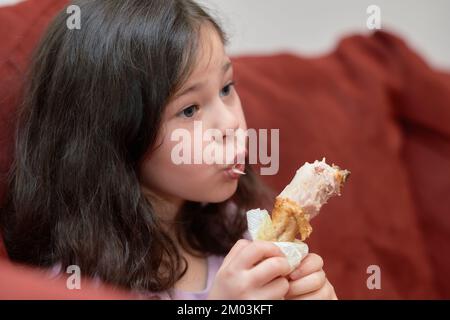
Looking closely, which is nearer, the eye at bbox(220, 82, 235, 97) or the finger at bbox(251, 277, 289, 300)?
the finger at bbox(251, 277, 289, 300)

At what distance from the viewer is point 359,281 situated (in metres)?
1.33

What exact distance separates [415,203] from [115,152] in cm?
84

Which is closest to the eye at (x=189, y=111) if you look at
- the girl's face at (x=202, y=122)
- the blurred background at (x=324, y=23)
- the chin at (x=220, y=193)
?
the girl's face at (x=202, y=122)

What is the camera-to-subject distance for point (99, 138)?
914 millimetres

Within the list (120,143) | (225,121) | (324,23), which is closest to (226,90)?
(225,121)

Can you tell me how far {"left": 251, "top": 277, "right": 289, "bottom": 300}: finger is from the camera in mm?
815

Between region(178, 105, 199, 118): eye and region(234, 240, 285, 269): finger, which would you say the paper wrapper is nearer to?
region(234, 240, 285, 269): finger

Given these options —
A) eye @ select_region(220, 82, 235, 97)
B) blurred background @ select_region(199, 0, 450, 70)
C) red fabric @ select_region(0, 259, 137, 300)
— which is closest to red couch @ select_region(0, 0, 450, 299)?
blurred background @ select_region(199, 0, 450, 70)

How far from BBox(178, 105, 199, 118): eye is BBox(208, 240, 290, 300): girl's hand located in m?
0.20

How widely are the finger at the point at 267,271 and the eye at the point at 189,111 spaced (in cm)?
23

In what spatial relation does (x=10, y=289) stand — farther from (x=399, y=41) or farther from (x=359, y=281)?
(x=399, y=41)

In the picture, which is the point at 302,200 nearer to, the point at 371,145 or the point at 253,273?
the point at 253,273

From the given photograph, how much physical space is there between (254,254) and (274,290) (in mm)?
55
